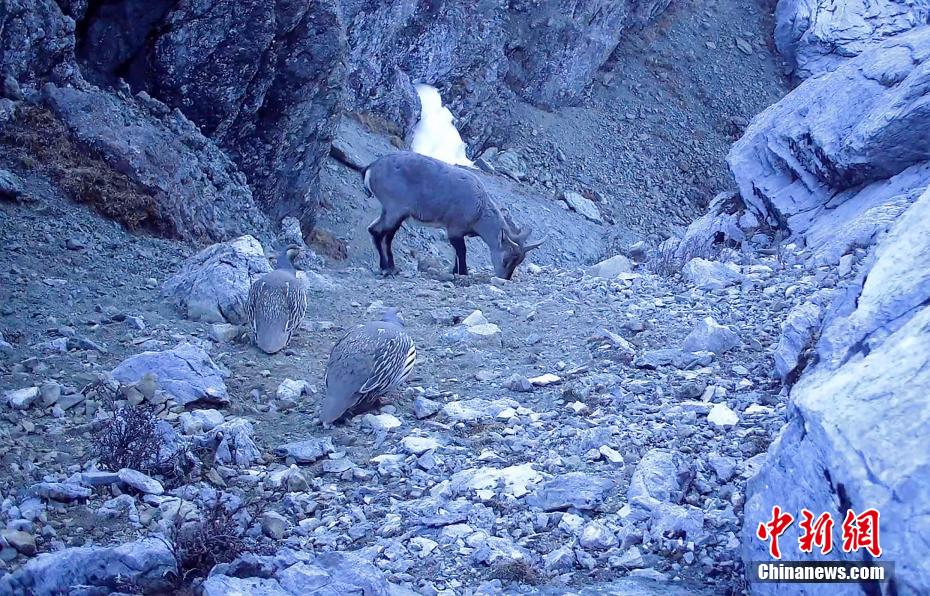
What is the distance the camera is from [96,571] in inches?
158

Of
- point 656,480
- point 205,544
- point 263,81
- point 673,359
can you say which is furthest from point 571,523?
point 263,81

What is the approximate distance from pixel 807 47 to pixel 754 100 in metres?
2.16

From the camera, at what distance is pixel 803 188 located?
12.6 meters

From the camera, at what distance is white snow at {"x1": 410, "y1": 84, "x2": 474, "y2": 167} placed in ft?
77.8

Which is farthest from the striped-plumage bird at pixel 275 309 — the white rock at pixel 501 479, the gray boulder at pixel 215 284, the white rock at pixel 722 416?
the white rock at pixel 722 416

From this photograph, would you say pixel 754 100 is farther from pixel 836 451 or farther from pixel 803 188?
pixel 836 451

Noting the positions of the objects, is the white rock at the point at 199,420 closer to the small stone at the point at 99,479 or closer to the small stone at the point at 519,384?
the small stone at the point at 99,479

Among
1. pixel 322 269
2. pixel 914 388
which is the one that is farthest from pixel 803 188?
pixel 914 388

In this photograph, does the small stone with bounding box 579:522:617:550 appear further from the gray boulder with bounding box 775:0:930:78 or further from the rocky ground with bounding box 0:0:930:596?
the gray boulder with bounding box 775:0:930:78

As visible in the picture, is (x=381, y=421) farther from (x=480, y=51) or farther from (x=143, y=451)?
(x=480, y=51)

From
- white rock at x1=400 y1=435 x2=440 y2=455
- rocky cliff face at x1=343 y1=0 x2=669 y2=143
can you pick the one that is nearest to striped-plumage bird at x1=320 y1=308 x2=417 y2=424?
white rock at x1=400 y1=435 x2=440 y2=455
